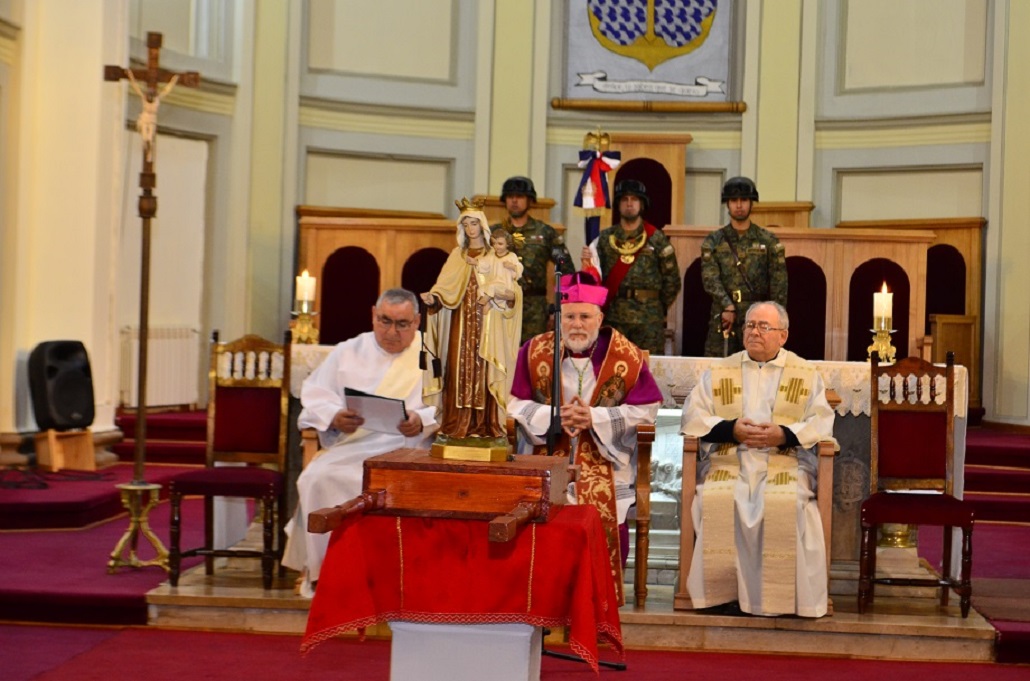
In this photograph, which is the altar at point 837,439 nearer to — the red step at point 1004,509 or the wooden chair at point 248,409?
the wooden chair at point 248,409

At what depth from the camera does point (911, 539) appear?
673 centimetres

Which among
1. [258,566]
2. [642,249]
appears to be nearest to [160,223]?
[642,249]

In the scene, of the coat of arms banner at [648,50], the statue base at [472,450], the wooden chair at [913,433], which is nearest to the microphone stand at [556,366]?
the statue base at [472,450]

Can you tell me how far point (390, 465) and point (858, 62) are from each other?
9.88 m

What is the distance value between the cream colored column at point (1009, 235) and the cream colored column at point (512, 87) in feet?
13.8

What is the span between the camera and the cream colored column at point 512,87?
12719 mm

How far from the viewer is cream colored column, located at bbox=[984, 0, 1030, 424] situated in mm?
11359

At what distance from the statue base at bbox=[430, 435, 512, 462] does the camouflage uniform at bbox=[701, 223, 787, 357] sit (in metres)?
5.03

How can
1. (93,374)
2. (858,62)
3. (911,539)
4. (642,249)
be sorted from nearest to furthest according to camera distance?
(911,539) → (642,249) → (93,374) → (858,62)

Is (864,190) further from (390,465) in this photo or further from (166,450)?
(390,465)

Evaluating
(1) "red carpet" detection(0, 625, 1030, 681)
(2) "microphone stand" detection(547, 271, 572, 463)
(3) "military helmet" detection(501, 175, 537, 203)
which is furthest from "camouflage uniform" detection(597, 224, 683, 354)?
(2) "microphone stand" detection(547, 271, 572, 463)

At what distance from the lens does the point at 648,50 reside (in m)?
13.0

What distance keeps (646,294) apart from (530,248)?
916mm

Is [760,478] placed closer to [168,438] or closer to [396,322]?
[396,322]
